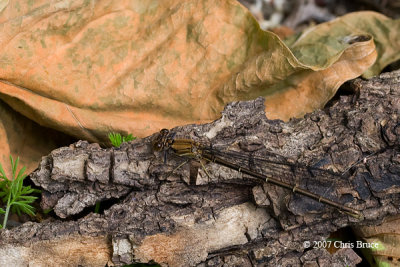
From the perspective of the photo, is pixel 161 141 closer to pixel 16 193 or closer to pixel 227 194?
pixel 227 194

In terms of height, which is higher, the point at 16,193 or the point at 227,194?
the point at 16,193

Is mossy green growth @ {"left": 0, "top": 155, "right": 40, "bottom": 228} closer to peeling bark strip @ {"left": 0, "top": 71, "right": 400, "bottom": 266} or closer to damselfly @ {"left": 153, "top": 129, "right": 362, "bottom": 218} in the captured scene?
peeling bark strip @ {"left": 0, "top": 71, "right": 400, "bottom": 266}

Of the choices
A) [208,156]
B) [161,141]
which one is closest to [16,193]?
[161,141]

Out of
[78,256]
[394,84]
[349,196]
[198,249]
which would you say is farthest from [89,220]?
[394,84]

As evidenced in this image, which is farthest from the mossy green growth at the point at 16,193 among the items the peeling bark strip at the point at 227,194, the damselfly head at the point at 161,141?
the damselfly head at the point at 161,141

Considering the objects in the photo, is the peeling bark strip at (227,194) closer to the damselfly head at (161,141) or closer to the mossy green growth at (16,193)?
the damselfly head at (161,141)

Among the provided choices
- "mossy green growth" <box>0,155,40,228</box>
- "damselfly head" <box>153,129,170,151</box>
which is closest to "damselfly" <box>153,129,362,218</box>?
"damselfly head" <box>153,129,170,151</box>

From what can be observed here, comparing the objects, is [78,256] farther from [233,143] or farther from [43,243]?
[233,143]
